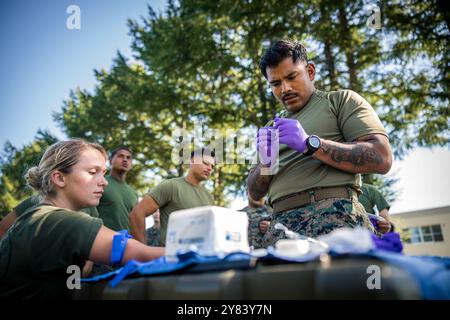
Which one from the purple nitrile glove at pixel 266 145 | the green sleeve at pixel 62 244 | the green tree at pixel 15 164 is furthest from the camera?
the green tree at pixel 15 164

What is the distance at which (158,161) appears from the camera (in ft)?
40.2

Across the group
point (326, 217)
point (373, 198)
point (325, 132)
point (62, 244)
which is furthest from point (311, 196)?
point (373, 198)

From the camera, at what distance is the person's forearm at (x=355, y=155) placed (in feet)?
5.28

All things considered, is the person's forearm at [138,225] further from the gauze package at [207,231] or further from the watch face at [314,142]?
the gauze package at [207,231]

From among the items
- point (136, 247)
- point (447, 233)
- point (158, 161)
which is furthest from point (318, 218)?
point (447, 233)

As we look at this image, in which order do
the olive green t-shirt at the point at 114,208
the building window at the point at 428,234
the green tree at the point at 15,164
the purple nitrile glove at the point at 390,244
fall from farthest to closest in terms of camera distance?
the building window at the point at 428,234
the green tree at the point at 15,164
the olive green t-shirt at the point at 114,208
the purple nitrile glove at the point at 390,244

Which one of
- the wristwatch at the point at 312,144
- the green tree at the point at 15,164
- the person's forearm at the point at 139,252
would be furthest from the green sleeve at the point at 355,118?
the green tree at the point at 15,164

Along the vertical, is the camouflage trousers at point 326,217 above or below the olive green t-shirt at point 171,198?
below

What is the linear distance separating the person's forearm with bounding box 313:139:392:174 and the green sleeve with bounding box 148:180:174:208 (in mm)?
2418

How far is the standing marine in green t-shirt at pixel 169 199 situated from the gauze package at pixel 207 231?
266 cm

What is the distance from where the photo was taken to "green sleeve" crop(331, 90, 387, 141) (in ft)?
5.58

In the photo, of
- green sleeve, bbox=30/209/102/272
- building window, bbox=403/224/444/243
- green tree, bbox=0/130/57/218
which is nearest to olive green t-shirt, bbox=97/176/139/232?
green sleeve, bbox=30/209/102/272

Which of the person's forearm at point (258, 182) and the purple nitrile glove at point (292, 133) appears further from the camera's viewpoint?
the person's forearm at point (258, 182)

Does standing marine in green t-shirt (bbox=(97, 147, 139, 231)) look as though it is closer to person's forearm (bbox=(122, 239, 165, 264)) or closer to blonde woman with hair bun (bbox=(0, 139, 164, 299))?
blonde woman with hair bun (bbox=(0, 139, 164, 299))
